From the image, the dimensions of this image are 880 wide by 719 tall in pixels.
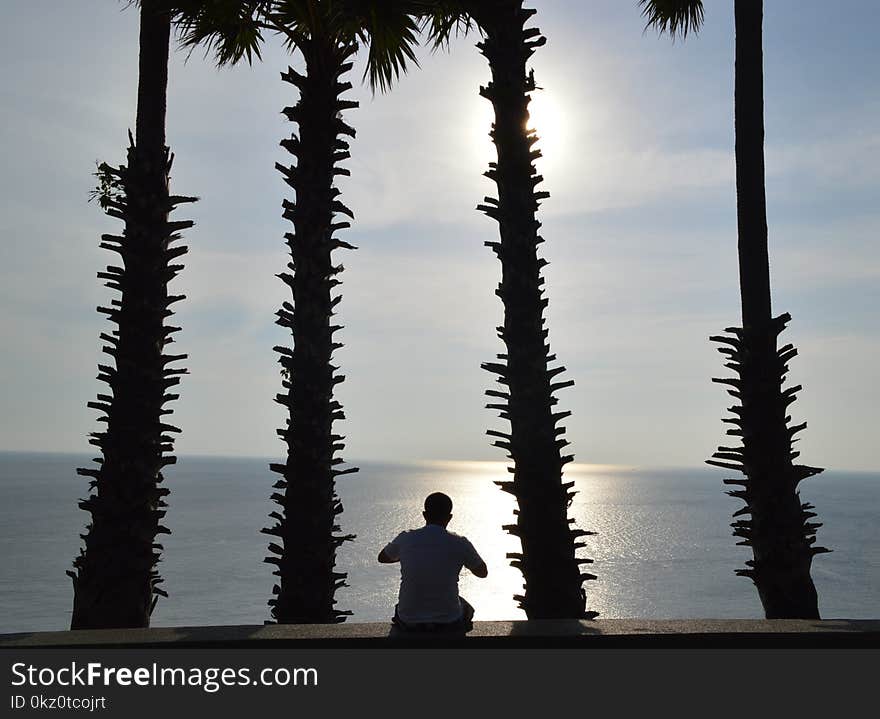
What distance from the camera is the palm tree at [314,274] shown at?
10.4 metres

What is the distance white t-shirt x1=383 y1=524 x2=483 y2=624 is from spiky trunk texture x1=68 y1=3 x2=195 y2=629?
4230 mm

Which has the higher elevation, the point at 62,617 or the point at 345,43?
the point at 345,43

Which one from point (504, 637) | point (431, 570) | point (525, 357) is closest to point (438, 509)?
point (431, 570)

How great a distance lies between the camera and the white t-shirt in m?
6.34

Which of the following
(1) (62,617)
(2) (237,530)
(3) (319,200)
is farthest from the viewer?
(2) (237,530)

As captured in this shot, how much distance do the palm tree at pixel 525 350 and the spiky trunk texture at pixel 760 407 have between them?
1.97 m

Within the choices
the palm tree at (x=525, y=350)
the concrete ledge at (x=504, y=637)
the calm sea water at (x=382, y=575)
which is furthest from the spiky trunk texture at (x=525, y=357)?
the calm sea water at (x=382, y=575)
